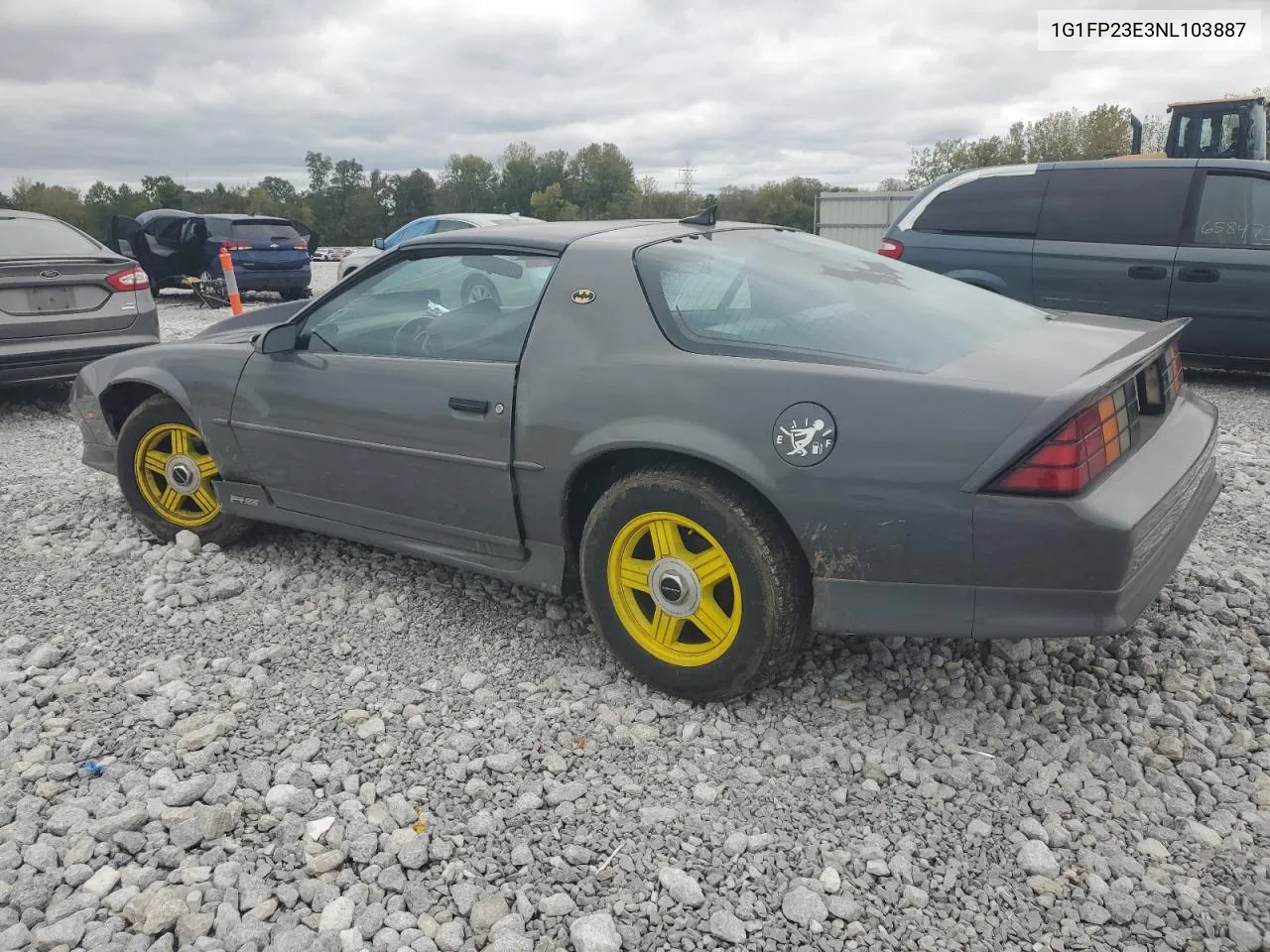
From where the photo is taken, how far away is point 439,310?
340cm

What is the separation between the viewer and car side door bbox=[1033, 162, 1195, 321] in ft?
21.7

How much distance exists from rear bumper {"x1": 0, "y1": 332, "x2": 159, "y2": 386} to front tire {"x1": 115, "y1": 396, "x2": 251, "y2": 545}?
3.07 metres

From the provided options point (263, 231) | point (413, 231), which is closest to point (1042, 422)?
point (413, 231)

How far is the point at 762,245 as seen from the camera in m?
3.27

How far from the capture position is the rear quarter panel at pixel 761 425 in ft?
7.57

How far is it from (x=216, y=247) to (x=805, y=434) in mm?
14216

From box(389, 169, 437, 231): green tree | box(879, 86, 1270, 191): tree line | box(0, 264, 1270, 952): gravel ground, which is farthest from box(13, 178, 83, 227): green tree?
box(0, 264, 1270, 952): gravel ground

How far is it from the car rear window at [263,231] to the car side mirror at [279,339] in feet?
39.7

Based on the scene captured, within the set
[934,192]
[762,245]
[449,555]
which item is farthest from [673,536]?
[934,192]

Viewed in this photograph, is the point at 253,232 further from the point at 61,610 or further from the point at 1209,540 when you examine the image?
the point at 1209,540

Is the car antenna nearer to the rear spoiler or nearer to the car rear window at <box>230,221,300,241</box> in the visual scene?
the rear spoiler

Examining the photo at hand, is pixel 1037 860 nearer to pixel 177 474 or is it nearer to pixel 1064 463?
pixel 1064 463

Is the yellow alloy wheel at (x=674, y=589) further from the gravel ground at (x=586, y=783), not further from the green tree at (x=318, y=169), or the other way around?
the green tree at (x=318, y=169)

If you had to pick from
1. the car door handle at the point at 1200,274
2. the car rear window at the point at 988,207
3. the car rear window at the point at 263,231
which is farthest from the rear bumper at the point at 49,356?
the car rear window at the point at 263,231
